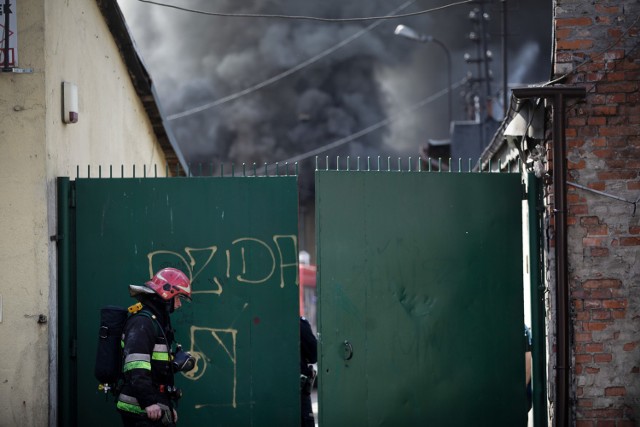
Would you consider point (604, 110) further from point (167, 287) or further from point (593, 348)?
point (167, 287)

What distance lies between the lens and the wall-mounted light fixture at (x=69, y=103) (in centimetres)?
730

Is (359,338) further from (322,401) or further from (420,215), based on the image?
(420,215)

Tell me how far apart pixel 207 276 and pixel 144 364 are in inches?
47.7

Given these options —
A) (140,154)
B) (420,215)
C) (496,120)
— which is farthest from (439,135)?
(420,215)

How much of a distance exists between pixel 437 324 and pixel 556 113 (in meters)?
2.03

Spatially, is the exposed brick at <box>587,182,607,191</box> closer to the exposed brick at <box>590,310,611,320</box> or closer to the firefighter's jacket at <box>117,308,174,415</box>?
the exposed brick at <box>590,310,611,320</box>

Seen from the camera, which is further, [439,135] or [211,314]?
[439,135]

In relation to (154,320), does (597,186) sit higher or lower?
higher

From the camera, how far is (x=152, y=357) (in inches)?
249

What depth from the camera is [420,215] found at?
7.15m

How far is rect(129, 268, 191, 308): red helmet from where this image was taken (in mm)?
6375

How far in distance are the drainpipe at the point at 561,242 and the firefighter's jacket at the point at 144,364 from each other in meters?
3.09

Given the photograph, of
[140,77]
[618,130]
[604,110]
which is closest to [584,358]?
[618,130]

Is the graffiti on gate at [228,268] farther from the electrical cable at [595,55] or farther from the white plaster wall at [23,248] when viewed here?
the electrical cable at [595,55]
